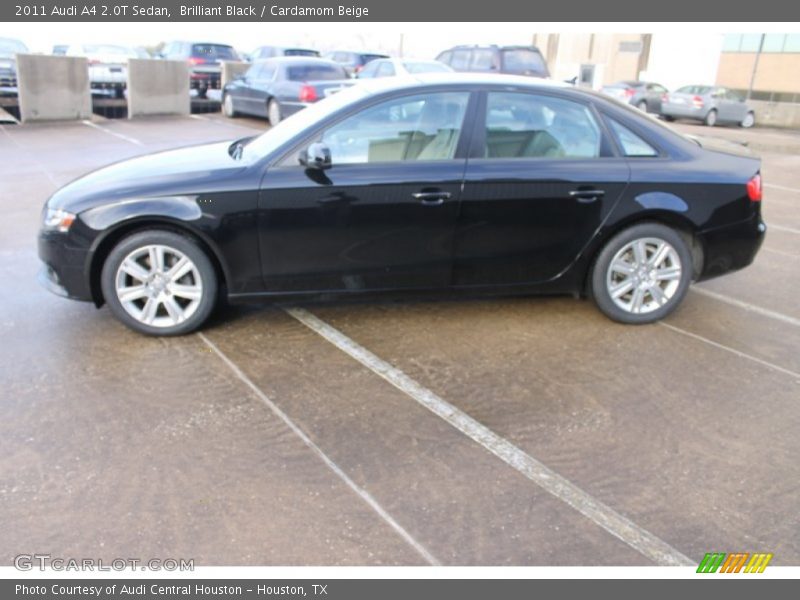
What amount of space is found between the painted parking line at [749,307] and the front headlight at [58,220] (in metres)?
4.61

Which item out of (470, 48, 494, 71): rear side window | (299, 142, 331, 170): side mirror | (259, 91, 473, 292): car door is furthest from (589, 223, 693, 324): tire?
(470, 48, 494, 71): rear side window

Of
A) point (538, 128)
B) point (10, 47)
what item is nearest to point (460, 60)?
point (10, 47)

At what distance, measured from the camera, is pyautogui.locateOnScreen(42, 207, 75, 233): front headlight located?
4324 mm

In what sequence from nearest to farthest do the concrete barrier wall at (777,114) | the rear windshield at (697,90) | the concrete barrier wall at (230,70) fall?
the concrete barrier wall at (230,70) → the rear windshield at (697,90) → the concrete barrier wall at (777,114)

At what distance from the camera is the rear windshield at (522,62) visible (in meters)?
17.2

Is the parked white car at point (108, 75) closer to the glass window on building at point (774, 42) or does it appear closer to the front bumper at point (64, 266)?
the front bumper at point (64, 266)

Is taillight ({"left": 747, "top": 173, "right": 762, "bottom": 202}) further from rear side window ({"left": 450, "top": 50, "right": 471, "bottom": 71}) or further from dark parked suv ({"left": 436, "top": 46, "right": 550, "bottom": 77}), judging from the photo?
rear side window ({"left": 450, "top": 50, "right": 471, "bottom": 71})

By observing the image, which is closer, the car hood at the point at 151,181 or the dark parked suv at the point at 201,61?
the car hood at the point at 151,181

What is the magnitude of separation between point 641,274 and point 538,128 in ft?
4.00

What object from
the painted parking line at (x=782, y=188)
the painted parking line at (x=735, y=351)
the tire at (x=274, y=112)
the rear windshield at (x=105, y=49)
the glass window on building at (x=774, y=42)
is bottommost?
the painted parking line at (x=735, y=351)

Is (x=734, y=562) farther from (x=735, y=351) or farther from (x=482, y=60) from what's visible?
(x=482, y=60)

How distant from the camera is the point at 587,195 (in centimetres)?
464

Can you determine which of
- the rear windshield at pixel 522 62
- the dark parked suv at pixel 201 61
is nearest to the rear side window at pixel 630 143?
the rear windshield at pixel 522 62

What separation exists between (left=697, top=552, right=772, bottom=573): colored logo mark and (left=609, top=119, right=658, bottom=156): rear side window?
283 cm
